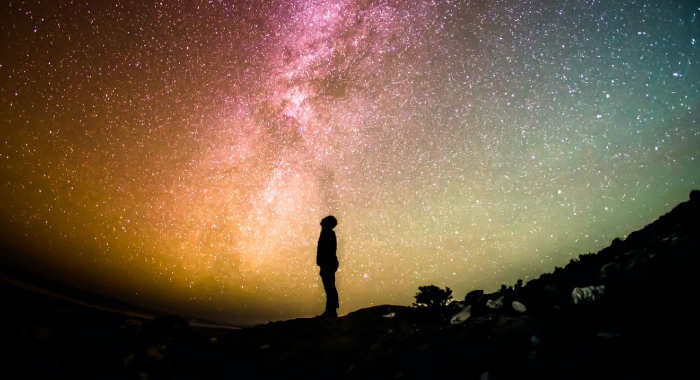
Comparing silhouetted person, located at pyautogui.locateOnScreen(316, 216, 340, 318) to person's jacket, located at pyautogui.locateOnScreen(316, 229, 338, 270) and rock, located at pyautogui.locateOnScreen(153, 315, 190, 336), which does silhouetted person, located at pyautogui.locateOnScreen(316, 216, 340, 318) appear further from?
rock, located at pyautogui.locateOnScreen(153, 315, 190, 336)

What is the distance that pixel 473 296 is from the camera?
504 centimetres

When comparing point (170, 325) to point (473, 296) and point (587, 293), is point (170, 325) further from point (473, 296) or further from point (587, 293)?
point (587, 293)

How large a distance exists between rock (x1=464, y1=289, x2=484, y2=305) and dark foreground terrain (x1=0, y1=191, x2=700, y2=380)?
31 mm

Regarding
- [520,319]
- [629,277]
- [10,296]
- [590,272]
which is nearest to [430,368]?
[520,319]

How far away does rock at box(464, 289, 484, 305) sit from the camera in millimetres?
4883

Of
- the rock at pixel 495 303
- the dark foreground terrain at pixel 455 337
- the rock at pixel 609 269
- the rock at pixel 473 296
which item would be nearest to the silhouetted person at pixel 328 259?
the dark foreground terrain at pixel 455 337

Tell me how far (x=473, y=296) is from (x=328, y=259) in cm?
256

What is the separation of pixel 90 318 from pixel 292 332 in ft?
8.94

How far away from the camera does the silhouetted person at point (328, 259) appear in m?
6.04

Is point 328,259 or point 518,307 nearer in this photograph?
point 518,307

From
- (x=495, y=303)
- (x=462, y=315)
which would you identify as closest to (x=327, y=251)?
(x=462, y=315)

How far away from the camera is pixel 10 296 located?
4.89 m

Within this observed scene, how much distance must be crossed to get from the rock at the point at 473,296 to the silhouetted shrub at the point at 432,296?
0.99ft

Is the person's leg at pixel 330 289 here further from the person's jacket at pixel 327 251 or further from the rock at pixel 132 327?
the rock at pixel 132 327
